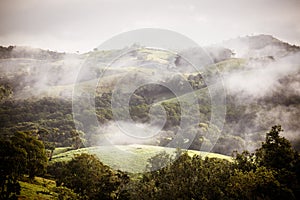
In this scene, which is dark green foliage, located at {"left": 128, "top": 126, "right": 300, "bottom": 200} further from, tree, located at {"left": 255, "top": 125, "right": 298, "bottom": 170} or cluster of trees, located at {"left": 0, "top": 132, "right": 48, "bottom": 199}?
cluster of trees, located at {"left": 0, "top": 132, "right": 48, "bottom": 199}

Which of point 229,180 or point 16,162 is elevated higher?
point 229,180

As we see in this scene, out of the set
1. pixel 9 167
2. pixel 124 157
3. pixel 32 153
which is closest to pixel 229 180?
pixel 9 167

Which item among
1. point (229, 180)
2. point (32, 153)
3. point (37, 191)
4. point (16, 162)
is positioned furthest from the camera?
point (32, 153)

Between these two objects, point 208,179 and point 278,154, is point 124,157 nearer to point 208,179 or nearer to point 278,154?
point 208,179

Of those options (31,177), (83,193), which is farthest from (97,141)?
(83,193)

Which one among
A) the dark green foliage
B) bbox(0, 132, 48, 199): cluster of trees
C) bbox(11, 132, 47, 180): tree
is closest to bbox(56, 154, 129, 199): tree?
the dark green foliage

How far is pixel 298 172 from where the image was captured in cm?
5556

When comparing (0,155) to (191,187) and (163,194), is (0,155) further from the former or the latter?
(191,187)

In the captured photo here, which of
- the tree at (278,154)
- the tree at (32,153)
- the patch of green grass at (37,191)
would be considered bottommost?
the patch of green grass at (37,191)

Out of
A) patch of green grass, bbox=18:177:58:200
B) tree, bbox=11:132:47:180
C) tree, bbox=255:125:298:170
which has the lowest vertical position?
patch of green grass, bbox=18:177:58:200

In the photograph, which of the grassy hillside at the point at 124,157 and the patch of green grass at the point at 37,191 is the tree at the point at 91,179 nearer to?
the patch of green grass at the point at 37,191

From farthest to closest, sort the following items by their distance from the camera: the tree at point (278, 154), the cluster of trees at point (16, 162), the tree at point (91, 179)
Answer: the tree at point (91, 179)
the tree at point (278, 154)
the cluster of trees at point (16, 162)

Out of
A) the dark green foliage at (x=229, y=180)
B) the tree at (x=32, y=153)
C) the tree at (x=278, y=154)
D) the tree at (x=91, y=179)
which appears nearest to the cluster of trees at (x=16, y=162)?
the tree at (x=32, y=153)

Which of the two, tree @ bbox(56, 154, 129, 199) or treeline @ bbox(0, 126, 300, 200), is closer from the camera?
treeline @ bbox(0, 126, 300, 200)
